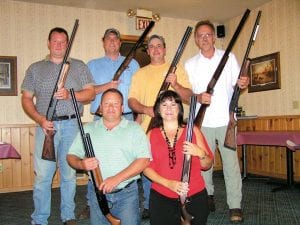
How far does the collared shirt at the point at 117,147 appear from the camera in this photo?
87.0 inches

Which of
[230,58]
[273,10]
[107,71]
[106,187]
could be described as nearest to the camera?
[106,187]

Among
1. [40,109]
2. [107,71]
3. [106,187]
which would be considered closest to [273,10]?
[107,71]

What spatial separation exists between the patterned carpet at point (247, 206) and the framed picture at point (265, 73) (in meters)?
1.82

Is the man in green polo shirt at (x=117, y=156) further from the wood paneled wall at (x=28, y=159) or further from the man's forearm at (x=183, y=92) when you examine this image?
the wood paneled wall at (x=28, y=159)

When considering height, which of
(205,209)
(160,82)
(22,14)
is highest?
(22,14)

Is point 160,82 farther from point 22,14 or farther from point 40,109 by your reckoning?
point 22,14

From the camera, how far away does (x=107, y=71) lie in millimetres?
3961

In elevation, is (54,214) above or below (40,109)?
below

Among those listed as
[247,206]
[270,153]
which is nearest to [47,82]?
[247,206]

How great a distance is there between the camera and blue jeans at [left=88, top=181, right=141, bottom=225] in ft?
7.19

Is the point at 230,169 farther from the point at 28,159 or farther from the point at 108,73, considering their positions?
the point at 28,159

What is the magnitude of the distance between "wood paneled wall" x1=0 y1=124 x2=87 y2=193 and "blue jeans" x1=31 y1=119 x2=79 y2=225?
2927 millimetres

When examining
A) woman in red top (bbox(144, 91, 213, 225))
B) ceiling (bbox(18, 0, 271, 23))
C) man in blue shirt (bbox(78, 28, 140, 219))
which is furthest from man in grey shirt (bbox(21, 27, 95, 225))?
ceiling (bbox(18, 0, 271, 23))

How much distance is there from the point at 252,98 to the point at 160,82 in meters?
4.00
